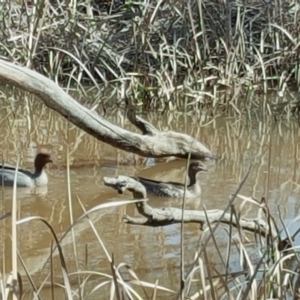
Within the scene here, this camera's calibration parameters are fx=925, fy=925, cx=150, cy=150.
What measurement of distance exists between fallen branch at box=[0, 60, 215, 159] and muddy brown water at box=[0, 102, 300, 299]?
0.45ft

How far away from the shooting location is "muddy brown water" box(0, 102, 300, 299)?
11.1 feet

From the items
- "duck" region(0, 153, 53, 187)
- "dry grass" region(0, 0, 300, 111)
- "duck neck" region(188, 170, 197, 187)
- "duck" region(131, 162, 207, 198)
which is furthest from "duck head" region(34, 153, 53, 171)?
"dry grass" region(0, 0, 300, 111)

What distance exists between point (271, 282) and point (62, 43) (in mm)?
4916

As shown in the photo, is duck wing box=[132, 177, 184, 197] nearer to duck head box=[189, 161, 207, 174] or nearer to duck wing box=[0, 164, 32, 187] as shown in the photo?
duck head box=[189, 161, 207, 174]

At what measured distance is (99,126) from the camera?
479cm

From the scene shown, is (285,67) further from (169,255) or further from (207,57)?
(169,255)

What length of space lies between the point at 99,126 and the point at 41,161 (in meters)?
0.37

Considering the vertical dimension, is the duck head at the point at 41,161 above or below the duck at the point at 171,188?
above

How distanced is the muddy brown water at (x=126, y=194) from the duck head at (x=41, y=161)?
96 mm

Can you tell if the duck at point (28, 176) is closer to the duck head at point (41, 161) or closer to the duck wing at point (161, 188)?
the duck head at point (41, 161)

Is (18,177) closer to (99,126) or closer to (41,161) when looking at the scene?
(41,161)

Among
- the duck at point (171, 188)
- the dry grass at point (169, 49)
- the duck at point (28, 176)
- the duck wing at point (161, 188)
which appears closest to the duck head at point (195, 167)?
the duck at point (171, 188)

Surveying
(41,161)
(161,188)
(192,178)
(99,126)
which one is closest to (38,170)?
(41,161)

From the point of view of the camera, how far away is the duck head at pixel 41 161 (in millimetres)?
4520
